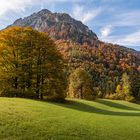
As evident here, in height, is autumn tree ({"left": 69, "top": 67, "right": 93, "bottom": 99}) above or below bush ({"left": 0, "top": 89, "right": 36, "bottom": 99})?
above

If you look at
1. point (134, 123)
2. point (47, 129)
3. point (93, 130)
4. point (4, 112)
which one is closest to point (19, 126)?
point (47, 129)

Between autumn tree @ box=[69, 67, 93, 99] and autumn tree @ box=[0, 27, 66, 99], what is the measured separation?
32142mm

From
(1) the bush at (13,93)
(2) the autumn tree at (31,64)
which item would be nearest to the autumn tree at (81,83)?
(2) the autumn tree at (31,64)

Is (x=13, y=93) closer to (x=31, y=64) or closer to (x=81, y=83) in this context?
(x=31, y=64)

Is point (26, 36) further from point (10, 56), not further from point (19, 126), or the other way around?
point (19, 126)

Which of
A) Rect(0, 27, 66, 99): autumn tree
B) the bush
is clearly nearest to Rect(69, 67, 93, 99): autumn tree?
Rect(0, 27, 66, 99): autumn tree

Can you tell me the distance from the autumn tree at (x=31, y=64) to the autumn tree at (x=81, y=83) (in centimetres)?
3214

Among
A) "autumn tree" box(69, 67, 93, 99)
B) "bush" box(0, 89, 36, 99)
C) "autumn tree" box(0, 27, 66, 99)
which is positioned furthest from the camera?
"autumn tree" box(69, 67, 93, 99)

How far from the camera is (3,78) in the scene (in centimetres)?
5234

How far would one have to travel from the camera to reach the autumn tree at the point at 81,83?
292ft

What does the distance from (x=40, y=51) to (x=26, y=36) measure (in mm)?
3567

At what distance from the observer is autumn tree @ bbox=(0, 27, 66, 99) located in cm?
5341

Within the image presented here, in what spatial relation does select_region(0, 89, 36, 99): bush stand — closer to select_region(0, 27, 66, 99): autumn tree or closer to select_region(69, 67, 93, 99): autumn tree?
select_region(0, 27, 66, 99): autumn tree

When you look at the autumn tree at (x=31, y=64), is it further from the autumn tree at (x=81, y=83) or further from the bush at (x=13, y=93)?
the autumn tree at (x=81, y=83)
